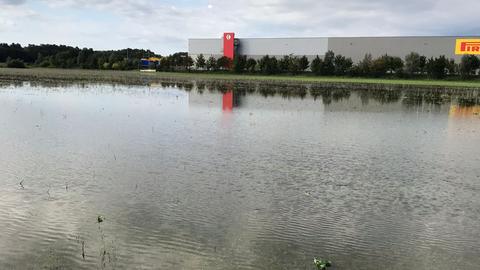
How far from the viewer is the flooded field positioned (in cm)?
729

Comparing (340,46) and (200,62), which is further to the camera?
(200,62)

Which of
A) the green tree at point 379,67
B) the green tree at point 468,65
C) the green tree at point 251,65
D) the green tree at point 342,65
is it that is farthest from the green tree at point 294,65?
the green tree at point 468,65

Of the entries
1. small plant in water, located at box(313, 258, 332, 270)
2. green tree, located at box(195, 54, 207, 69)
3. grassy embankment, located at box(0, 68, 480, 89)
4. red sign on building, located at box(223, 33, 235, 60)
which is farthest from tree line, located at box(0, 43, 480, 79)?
small plant in water, located at box(313, 258, 332, 270)

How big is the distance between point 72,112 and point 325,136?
46.0 feet

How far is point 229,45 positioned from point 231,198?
111556 mm

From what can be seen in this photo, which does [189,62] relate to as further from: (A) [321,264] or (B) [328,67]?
(A) [321,264]

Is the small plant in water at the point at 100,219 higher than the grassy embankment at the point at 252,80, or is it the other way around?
the grassy embankment at the point at 252,80

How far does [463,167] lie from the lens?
47.8ft

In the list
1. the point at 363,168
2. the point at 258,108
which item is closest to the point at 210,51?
the point at 258,108

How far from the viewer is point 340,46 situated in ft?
351

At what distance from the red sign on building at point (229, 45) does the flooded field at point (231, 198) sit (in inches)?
3935

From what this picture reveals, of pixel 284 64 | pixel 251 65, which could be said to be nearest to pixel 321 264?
pixel 284 64

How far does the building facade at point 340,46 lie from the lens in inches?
3794

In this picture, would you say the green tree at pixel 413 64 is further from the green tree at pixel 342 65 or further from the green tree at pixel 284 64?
the green tree at pixel 284 64
